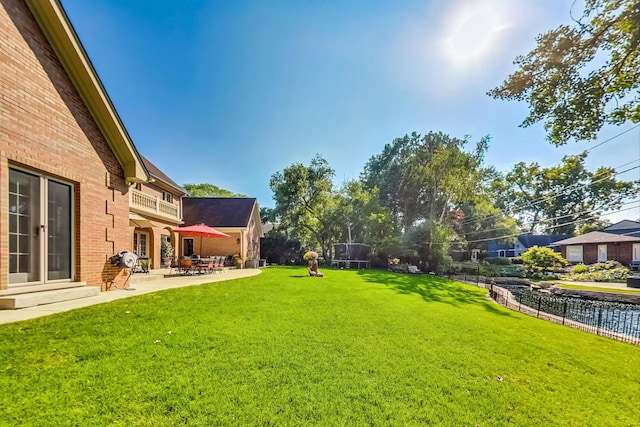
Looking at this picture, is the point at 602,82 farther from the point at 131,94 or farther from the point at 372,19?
the point at 131,94

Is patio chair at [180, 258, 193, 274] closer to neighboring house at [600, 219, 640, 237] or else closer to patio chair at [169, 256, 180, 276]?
patio chair at [169, 256, 180, 276]

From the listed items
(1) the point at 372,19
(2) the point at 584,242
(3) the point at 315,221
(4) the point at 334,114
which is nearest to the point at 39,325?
(1) the point at 372,19

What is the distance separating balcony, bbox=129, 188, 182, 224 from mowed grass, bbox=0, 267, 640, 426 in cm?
1068

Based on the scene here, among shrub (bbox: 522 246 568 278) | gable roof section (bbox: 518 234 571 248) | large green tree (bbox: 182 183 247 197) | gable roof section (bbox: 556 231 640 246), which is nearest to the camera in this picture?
shrub (bbox: 522 246 568 278)

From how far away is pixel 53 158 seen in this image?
5.57 meters

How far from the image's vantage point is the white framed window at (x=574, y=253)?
32.3 metres

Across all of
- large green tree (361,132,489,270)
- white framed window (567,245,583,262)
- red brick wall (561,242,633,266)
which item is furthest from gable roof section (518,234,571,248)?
large green tree (361,132,489,270)

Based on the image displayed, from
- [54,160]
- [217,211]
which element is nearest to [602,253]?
[217,211]

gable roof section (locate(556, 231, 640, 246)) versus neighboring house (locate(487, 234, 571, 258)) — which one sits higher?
gable roof section (locate(556, 231, 640, 246))

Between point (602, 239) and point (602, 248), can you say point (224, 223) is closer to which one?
point (602, 239)

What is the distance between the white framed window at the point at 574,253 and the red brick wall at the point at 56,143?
44253 mm

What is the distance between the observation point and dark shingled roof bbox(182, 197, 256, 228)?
22.6 m

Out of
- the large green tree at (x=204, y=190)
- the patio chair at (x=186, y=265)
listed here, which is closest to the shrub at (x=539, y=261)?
the patio chair at (x=186, y=265)

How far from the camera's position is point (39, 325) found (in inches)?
151
